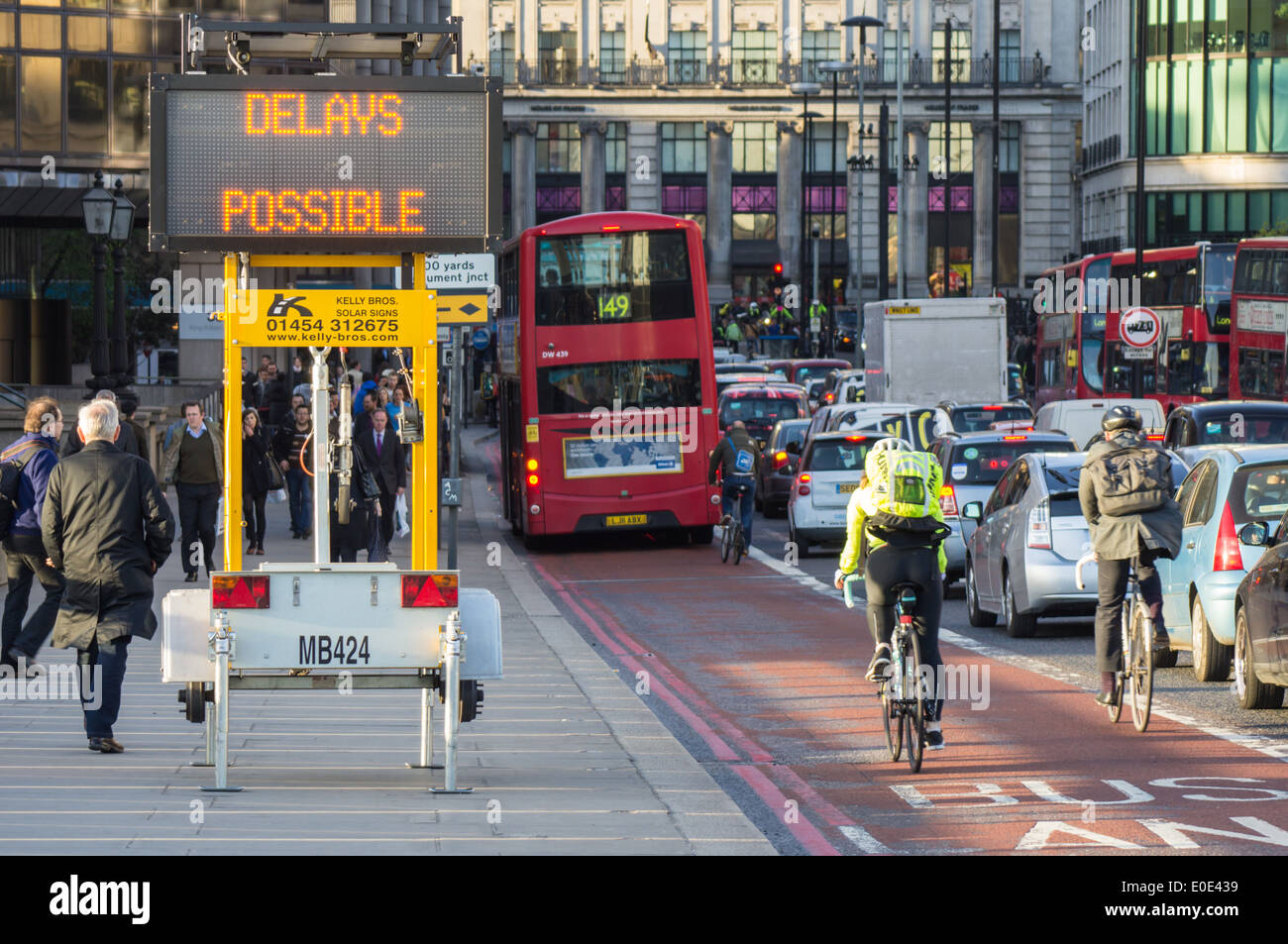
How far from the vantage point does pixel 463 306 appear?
73.5 ft

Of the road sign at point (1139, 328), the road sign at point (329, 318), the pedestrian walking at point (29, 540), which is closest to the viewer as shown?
the road sign at point (329, 318)

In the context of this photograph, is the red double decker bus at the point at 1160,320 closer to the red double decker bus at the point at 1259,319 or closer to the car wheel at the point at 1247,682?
the red double decker bus at the point at 1259,319

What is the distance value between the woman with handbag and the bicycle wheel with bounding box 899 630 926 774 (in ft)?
45.2

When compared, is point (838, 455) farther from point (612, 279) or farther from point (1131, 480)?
point (1131, 480)

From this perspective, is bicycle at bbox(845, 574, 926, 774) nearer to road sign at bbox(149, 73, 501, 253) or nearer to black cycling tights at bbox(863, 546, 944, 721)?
black cycling tights at bbox(863, 546, 944, 721)

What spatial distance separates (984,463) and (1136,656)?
37.2 ft

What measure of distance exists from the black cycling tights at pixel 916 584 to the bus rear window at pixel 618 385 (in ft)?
61.2

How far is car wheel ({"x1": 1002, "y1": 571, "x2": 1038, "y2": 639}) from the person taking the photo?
1858cm

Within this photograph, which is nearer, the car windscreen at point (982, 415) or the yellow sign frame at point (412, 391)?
the yellow sign frame at point (412, 391)

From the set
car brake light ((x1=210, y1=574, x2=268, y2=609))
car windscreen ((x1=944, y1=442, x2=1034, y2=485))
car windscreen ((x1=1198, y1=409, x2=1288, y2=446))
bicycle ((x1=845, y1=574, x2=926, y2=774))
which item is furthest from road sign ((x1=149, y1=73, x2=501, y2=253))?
car windscreen ((x1=1198, y1=409, x2=1288, y2=446))

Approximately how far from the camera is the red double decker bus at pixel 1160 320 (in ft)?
137

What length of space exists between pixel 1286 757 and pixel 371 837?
5.25m
